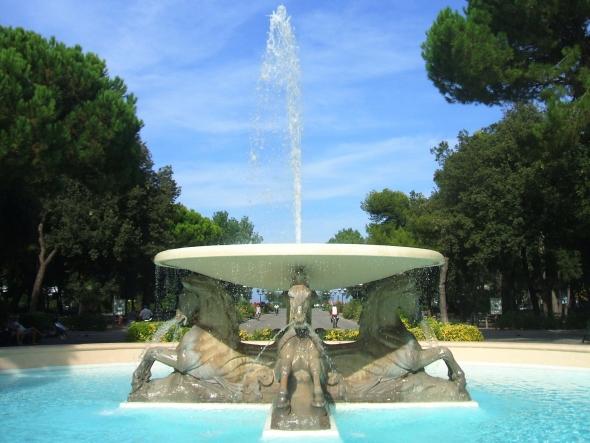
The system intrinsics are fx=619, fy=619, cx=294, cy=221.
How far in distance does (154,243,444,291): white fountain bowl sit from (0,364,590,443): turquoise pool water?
5.82 feet

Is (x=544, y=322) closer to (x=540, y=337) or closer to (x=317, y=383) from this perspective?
(x=540, y=337)

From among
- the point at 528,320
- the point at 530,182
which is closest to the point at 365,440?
the point at 530,182

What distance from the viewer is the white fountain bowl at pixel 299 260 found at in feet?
22.0

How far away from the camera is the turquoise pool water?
6.39 metres

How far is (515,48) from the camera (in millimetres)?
18297

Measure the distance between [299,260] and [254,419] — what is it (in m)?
1.93

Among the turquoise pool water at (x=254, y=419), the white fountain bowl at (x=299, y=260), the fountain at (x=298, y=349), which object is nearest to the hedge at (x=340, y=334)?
the turquoise pool water at (x=254, y=419)

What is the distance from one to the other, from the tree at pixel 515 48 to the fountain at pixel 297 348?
10.9 m

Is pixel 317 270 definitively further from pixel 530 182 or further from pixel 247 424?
pixel 530 182

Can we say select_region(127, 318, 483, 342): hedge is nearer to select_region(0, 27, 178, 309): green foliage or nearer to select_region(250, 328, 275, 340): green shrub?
select_region(250, 328, 275, 340): green shrub

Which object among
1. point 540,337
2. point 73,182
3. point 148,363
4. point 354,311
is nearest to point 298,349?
point 148,363

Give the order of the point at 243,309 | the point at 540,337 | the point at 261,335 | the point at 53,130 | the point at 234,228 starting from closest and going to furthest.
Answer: the point at 53,130 < the point at 261,335 < the point at 540,337 < the point at 243,309 < the point at 234,228

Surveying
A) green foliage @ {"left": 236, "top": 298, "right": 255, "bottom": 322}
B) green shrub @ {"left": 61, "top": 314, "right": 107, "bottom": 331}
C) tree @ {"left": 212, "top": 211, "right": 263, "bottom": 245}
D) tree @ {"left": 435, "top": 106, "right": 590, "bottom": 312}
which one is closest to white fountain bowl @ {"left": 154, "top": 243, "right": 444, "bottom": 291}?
green foliage @ {"left": 236, "top": 298, "right": 255, "bottom": 322}

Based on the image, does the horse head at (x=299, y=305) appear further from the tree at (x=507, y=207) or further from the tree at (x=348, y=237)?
the tree at (x=348, y=237)
